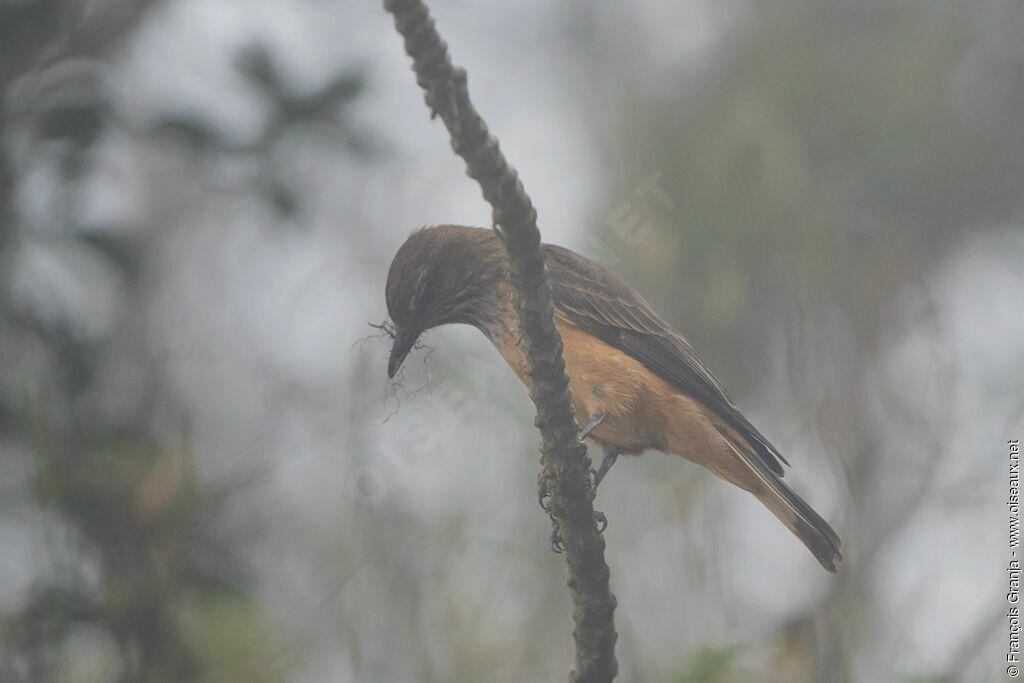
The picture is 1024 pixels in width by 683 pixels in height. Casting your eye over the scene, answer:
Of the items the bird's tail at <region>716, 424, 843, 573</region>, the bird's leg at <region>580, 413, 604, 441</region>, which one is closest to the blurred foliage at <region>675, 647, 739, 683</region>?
the bird's tail at <region>716, 424, 843, 573</region>

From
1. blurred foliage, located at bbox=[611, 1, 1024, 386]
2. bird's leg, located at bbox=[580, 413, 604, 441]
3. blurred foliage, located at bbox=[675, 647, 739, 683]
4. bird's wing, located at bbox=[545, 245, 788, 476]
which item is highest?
blurred foliage, located at bbox=[611, 1, 1024, 386]

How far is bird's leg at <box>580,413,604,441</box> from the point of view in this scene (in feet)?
15.8

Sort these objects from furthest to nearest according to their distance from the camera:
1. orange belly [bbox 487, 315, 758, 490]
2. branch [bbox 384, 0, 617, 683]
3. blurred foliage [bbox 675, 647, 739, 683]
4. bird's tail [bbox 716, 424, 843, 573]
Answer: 1. orange belly [bbox 487, 315, 758, 490]
2. bird's tail [bbox 716, 424, 843, 573]
3. blurred foliage [bbox 675, 647, 739, 683]
4. branch [bbox 384, 0, 617, 683]

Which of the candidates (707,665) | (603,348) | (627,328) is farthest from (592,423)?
(707,665)

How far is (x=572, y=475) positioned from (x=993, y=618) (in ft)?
10.3

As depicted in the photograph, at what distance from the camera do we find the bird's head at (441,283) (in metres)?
4.78

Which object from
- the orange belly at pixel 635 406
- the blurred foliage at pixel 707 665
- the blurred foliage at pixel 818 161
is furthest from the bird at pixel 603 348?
the blurred foliage at pixel 707 665

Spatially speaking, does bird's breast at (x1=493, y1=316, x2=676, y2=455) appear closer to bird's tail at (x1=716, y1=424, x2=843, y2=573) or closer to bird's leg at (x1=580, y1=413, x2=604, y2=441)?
bird's leg at (x1=580, y1=413, x2=604, y2=441)

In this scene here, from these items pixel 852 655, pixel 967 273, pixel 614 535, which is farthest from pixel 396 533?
pixel 967 273

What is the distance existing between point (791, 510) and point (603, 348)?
3.84 ft

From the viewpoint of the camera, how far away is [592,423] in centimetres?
488

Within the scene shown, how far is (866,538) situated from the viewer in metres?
5.97

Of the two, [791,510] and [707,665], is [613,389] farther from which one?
[707,665]

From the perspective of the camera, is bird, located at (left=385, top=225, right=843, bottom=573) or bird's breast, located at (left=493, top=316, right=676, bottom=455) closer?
bird, located at (left=385, top=225, right=843, bottom=573)
